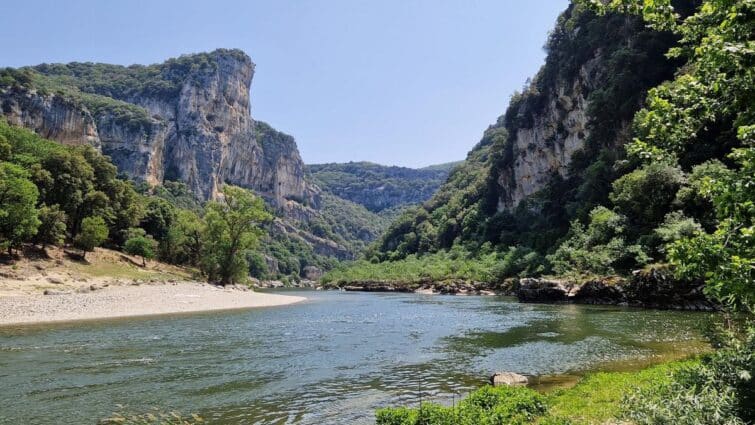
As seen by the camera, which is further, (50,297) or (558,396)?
(50,297)

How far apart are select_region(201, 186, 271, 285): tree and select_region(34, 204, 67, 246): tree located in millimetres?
21359

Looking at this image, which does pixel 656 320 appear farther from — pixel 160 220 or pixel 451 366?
pixel 160 220

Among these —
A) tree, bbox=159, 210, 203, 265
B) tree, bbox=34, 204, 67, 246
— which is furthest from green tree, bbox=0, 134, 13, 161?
tree, bbox=159, 210, 203, 265

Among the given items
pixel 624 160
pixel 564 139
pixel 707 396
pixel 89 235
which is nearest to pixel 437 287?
pixel 564 139

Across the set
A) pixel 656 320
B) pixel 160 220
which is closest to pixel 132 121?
pixel 160 220

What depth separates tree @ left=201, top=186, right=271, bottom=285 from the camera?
3014 inches

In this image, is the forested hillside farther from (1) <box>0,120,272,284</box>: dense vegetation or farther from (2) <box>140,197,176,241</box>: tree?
(2) <box>140,197,176,241</box>: tree

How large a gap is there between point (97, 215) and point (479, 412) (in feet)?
256

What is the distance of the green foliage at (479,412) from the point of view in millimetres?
9852

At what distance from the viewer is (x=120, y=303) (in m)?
43.2

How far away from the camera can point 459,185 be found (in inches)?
A: 7387

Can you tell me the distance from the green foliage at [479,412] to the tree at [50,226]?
63455 mm

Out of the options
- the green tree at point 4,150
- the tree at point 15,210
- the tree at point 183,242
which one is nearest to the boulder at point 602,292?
the tree at point 15,210

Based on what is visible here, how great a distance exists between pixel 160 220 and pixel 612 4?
322 ft
